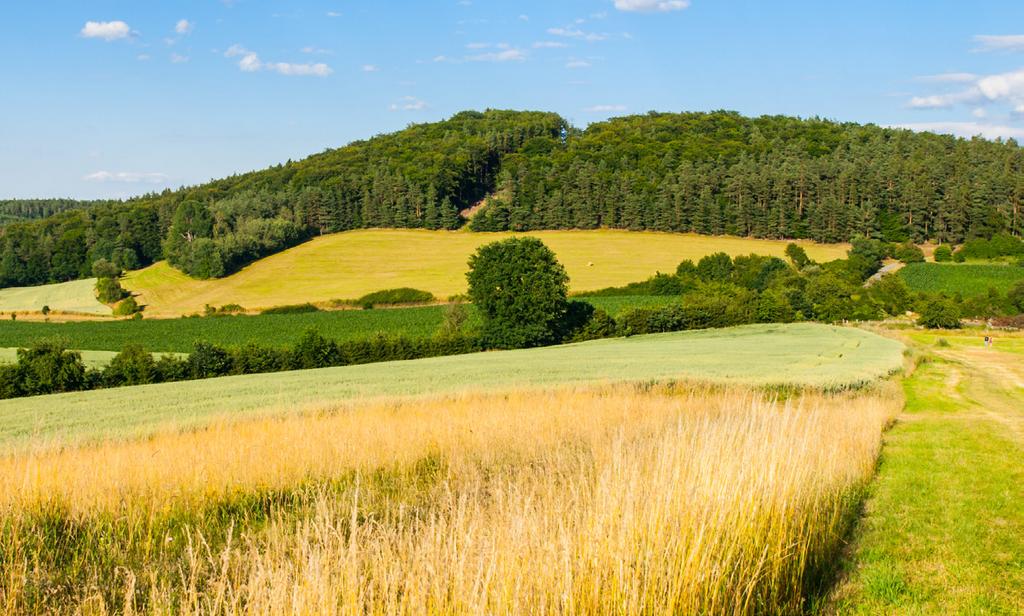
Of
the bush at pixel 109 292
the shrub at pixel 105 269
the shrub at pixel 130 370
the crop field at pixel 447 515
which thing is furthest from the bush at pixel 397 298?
the crop field at pixel 447 515

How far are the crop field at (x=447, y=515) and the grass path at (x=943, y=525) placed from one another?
14.8 inches

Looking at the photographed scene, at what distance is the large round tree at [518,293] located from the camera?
53438 millimetres

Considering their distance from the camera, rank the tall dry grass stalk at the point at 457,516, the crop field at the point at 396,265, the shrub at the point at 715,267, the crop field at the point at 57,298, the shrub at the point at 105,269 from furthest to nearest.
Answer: the shrub at the point at 105,269 < the shrub at the point at 715,267 < the crop field at the point at 396,265 < the crop field at the point at 57,298 < the tall dry grass stalk at the point at 457,516

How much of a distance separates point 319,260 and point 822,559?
9419cm

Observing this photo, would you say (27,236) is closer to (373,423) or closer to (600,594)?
(373,423)

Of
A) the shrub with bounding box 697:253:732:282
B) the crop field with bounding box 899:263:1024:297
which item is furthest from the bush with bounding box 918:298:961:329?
the shrub with bounding box 697:253:732:282

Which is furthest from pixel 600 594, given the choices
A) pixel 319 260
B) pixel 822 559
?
pixel 319 260

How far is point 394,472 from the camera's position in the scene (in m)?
9.16

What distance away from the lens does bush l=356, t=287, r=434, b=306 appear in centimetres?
7625

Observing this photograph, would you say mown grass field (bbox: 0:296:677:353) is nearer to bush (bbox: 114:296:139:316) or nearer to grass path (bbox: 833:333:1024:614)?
bush (bbox: 114:296:139:316)

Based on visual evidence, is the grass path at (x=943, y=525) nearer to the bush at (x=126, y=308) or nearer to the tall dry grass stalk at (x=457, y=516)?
the tall dry grass stalk at (x=457, y=516)

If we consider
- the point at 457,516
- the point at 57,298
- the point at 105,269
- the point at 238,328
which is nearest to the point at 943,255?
the point at 238,328

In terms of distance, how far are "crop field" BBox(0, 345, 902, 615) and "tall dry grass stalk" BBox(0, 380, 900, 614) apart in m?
0.03

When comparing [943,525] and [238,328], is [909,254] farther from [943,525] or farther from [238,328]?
[943,525]
